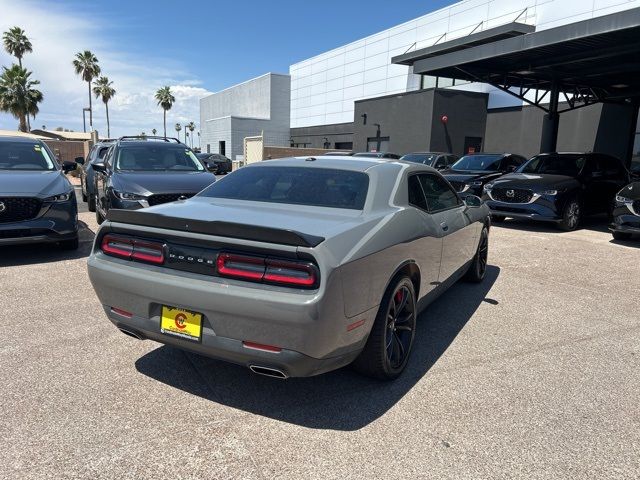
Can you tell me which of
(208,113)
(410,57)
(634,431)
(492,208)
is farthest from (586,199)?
(208,113)

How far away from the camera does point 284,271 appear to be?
2568 millimetres

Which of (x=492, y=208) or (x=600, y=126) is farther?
(x=600, y=126)

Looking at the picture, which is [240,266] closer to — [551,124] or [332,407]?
[332,407]

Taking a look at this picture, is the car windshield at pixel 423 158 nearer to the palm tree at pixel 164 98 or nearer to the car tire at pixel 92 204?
the car tire at pixel 92 204

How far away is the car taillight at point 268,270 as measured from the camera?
2.52 m

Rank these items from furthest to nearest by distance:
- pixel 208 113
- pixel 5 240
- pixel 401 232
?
pixel 208 113, pixel 5 240, pixel 401 232

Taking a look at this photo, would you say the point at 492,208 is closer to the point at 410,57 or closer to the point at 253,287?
the point at 253,287

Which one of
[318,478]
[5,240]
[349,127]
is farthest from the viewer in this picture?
[349,127]

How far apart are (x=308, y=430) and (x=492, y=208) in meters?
8.70

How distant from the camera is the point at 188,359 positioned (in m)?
3.60

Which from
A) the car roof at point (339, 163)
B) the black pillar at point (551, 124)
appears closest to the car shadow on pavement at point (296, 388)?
the car roof at point (339, 163)

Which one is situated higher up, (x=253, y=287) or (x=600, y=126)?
(x=600, y=126)

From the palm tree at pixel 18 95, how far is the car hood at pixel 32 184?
170ft

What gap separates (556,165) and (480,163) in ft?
8.55
